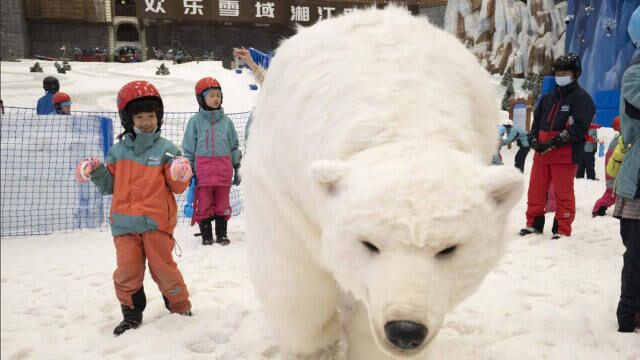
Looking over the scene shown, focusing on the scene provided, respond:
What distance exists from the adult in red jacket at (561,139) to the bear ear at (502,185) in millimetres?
3679

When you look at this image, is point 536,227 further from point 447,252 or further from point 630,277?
point 447,252

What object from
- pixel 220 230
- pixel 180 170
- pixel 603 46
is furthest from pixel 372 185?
pixel 603 46

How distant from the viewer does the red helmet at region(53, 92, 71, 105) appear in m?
3.06

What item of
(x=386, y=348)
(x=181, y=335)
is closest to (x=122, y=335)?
(x=181, y=335)

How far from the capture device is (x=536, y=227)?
205 inches

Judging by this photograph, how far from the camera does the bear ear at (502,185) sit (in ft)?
4.43

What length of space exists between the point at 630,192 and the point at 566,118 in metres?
2.40

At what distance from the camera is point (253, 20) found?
74.4 feet

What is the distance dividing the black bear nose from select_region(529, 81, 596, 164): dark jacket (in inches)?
161

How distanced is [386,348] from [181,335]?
186 centimetres

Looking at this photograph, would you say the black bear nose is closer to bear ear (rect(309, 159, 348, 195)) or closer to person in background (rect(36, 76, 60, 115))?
bear ear (rect(309, 159, 348, 195))

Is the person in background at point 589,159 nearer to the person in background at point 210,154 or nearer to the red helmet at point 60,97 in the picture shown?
the person in background at point 210,154

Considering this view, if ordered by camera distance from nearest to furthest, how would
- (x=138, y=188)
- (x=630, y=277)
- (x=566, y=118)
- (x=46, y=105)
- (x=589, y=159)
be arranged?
(x=630, y=277), (x=138, y=188), (x=46, y=105), (x=566, y=118), (x=589, y=159)

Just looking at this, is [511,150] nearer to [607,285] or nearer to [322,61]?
[607,285]
